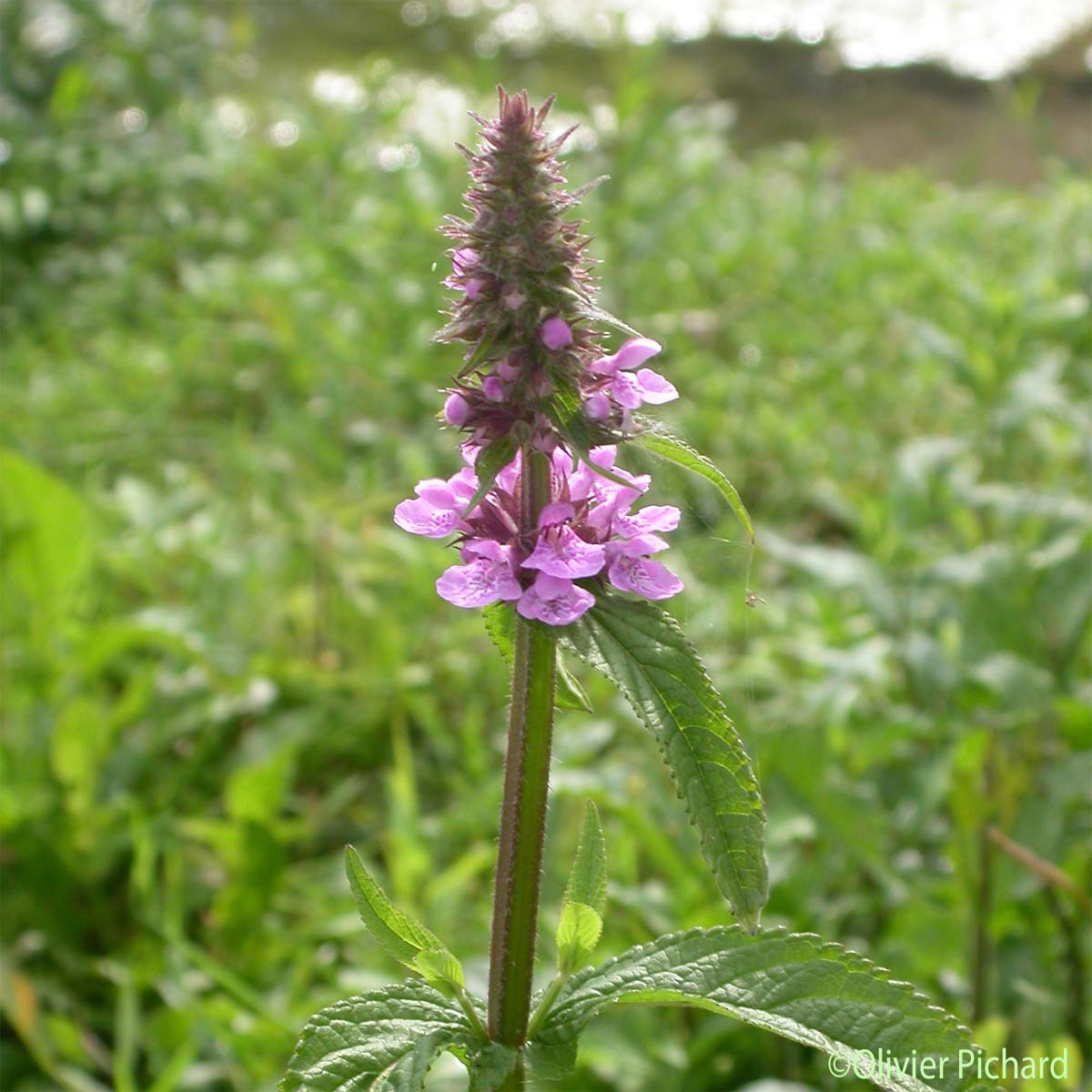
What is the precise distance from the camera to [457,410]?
3.24ft

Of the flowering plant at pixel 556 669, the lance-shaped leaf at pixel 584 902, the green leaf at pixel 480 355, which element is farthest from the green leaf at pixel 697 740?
the green leaf at pixel 480 355

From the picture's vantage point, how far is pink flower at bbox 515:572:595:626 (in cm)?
98

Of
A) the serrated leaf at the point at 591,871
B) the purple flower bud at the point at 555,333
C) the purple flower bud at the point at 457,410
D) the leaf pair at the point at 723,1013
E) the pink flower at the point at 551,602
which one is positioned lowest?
the leaf pair at the point at 723,1013

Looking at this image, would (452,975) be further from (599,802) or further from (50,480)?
(50,480)

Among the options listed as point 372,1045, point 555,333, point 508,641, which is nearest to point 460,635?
point 508,641

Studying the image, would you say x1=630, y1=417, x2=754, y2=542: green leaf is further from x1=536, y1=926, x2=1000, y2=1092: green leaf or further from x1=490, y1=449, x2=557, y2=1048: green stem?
x1=536, y1=926, x2=1000, y2=1092: green leaf

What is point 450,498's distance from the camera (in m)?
1.08

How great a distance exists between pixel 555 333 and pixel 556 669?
0.96 ft

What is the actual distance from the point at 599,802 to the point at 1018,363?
1.36 metres

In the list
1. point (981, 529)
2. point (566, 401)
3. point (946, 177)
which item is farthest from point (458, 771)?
point (946, 177)

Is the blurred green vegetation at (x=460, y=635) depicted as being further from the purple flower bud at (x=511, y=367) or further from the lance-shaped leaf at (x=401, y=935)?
the lance-shaped leaf at (x=401, y=935)

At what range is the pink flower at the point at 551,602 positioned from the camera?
3.22ft

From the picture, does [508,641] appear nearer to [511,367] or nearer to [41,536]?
[511,367]

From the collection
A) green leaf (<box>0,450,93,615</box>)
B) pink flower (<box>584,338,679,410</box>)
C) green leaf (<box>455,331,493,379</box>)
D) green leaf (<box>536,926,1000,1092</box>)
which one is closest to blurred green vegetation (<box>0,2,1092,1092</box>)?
green leaf (<box>0,450,93,615</box>)
